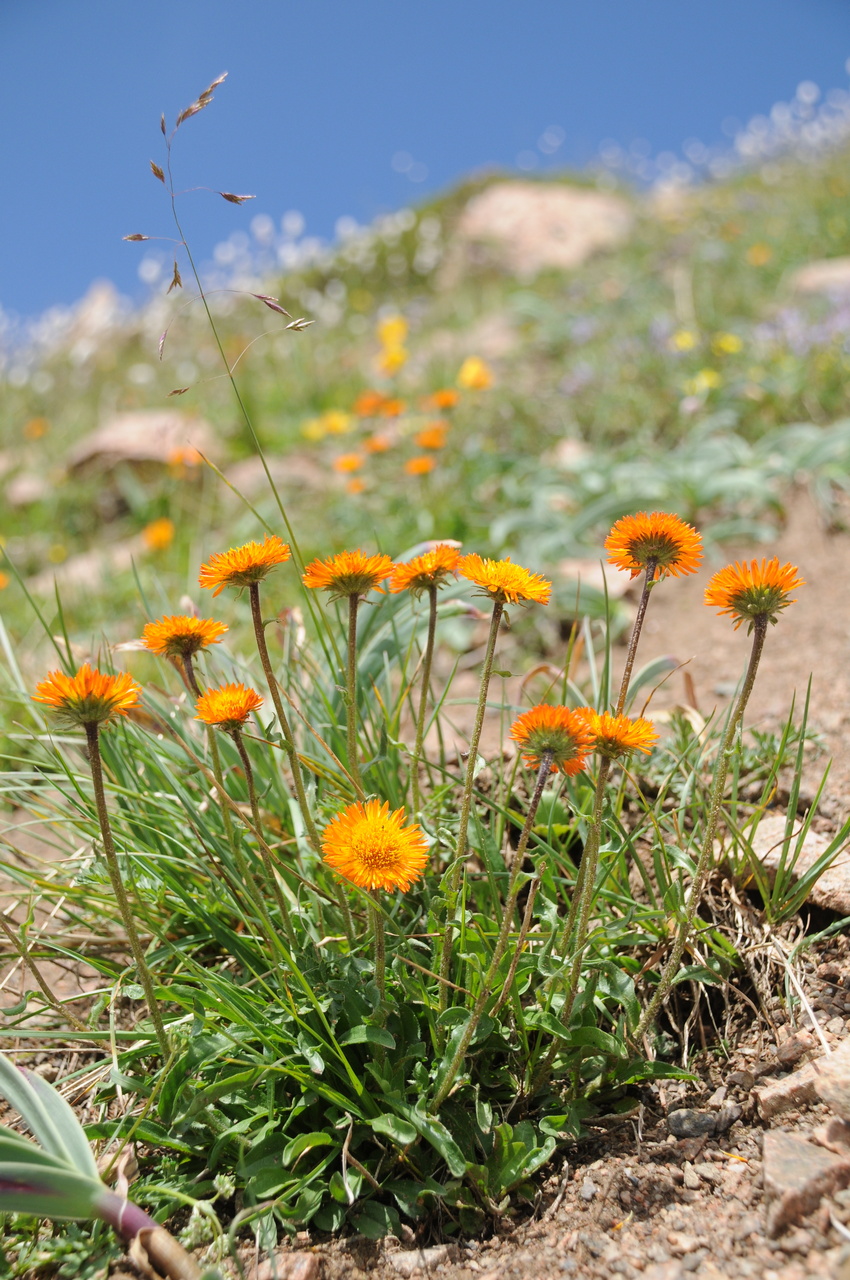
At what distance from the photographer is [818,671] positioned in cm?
228

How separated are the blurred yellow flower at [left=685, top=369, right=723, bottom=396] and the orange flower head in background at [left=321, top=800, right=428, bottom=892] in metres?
3.45

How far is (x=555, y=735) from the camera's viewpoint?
965mm

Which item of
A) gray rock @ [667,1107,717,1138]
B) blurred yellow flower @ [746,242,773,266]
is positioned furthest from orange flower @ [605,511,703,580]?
blurred yellow flower @ [746,242,773,266]

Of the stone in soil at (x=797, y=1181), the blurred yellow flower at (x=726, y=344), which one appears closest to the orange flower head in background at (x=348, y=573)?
the stone in soil at (x=797, y=1181)

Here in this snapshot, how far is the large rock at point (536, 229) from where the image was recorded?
384 inches

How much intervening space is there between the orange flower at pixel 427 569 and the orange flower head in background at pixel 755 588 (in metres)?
0.34

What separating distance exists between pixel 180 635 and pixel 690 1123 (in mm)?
1003

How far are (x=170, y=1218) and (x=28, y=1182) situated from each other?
290 millimetres

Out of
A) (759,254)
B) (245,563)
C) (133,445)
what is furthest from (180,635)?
(759,254)

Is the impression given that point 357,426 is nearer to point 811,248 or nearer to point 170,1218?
point 811,248

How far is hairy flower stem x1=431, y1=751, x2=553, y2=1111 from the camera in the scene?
980 millimetres

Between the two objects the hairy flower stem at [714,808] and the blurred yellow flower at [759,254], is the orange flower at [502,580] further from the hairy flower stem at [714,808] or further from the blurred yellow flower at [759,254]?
the blurred yellow flower at [759,254]

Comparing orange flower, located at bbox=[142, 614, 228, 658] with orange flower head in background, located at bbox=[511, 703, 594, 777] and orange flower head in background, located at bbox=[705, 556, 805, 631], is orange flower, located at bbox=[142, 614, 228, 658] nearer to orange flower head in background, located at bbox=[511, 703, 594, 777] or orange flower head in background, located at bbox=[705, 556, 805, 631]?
orange flower head in background, located at bbox=[511, 703, 594, 777]

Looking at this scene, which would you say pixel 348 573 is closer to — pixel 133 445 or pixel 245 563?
pixel 245 563
